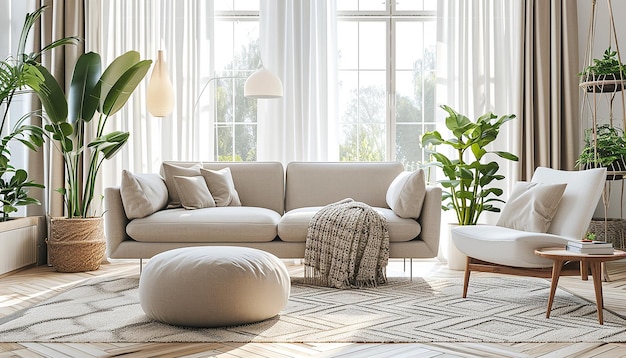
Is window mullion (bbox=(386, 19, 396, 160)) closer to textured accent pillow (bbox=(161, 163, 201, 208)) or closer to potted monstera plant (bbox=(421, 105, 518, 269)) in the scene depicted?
potted monstera plant (bbox=(421, 105, 518, 269))

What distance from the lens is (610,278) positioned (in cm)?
467

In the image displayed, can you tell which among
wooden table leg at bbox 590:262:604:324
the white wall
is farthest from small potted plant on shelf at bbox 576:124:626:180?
wooden table leg at bbox 590:262:604:324

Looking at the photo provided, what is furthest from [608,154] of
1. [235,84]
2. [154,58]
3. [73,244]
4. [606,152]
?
[73,244]

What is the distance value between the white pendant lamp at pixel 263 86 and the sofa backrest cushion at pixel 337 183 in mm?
562

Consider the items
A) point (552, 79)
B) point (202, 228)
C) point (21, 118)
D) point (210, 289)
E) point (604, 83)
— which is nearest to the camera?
point (210, 289)

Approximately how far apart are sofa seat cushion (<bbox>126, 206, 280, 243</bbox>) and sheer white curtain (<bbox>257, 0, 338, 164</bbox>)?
143 cm

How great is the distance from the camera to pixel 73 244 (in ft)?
16.0

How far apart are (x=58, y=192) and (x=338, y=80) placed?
2.44 meters

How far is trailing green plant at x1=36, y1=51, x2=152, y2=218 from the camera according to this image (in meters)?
4.86

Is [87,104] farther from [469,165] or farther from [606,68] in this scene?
[606,68]

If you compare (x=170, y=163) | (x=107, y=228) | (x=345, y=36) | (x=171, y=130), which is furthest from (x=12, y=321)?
(x=345, y=36)

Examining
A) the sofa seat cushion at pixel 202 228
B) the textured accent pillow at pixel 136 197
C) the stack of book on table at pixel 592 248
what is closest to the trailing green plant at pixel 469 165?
the sofa seat cushion at pixel 202 228

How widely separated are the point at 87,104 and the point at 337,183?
191 centimetres

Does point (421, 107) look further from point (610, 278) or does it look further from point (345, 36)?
point (610, 278)
